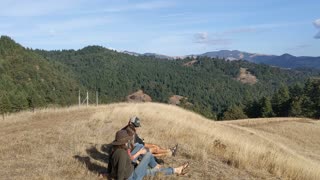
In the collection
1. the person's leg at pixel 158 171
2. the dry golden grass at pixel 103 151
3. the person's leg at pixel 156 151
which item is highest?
the person's leg at pixel 156 151

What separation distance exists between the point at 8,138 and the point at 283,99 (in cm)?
8258

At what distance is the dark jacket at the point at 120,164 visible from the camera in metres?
9.10

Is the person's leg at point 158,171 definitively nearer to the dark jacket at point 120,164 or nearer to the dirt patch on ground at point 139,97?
the dark jacket at point 120,164

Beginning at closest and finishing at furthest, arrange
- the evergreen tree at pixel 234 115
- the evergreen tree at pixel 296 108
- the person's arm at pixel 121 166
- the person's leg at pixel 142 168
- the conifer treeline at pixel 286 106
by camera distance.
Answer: the person's arm at pixel 121 166
the person's leg at pixel 142 168
the evergreen tree at pixel 296 108
the conifer treeline at pixel 286 106
the evergreen tree at pixel 234 115

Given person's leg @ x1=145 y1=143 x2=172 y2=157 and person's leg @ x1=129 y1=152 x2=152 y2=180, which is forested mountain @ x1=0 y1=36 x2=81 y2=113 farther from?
person's leg @ x1=129 y1=152 x2=152 y2=180

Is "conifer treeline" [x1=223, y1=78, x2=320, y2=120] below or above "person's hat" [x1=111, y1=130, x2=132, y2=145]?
below

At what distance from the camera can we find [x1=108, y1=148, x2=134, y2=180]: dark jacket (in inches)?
358

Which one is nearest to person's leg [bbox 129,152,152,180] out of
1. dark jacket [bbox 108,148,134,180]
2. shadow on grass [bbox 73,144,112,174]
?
dark jacket [bbox 108,148,134,180]

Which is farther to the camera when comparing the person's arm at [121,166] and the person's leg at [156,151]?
the person's leg at [156,151]

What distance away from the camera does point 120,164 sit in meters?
9.09

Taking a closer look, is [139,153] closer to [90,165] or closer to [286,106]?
[90,165]

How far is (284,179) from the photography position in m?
11.8

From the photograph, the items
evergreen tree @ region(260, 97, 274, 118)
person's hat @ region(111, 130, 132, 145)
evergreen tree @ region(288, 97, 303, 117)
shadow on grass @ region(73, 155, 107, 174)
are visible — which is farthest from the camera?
evergreen tree @ region(260, 97, 274, 118)

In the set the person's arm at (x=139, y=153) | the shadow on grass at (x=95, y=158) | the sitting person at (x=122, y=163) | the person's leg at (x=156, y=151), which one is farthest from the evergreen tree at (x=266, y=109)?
the sitting person at (x=122, y=163)
